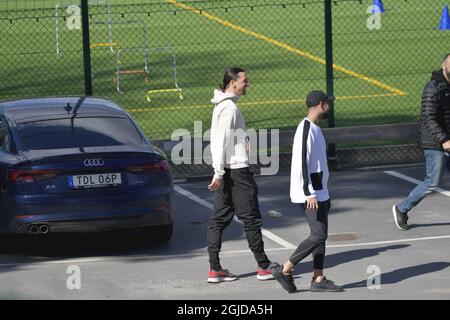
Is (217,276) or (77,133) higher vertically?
(77,133)

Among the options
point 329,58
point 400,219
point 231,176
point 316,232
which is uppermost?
point 329,58

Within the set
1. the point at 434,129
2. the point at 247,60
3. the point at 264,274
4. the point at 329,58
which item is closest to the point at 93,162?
the point at 264,274

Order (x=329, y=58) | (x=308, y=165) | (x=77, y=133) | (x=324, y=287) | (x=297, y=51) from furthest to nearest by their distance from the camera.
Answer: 1. (x=297, y=51)
2. (x=329, y=58)
3. (x=77, y=133)
4. (x=324, y=287)
5. (x=308, y=165)

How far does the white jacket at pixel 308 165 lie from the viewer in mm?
9953

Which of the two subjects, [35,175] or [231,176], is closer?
[231,176]

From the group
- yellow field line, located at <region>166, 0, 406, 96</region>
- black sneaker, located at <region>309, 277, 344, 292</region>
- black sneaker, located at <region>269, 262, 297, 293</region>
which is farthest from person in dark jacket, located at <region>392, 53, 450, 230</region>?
yellow field line, located at <region>166, 0, 406, 96</region>

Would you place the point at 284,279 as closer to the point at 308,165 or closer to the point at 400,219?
the point at 308,165

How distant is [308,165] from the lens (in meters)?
9.99

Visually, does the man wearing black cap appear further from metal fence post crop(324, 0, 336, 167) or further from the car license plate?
metal fence post crop(324, 0, 336, 167)

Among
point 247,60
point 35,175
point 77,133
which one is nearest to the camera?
point 35,175

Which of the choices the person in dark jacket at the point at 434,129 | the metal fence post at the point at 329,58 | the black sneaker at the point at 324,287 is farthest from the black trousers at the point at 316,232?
the metal fence post at the point at 329,58

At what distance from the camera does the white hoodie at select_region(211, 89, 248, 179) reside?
33.9 feet

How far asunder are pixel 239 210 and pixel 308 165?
34.1 inches
